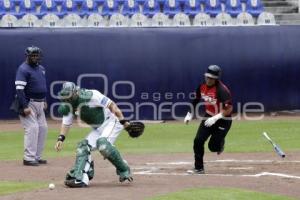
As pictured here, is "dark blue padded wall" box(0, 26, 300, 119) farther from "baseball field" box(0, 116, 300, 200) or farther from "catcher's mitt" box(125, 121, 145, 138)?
"catcher's mitt" box(125, 121, 145, 138)

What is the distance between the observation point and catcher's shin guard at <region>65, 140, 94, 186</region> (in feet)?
33.6

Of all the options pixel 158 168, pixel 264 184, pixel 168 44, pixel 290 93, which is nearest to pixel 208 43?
pixel 168 44

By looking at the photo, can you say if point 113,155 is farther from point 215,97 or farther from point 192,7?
point 192,7

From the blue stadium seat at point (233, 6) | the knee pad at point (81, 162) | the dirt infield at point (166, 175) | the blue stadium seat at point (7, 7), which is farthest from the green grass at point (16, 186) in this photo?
the blue stadium seat at point (233, 6)

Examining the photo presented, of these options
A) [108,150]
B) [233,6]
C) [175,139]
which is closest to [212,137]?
[108,150]

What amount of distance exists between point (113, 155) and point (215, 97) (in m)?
2.22

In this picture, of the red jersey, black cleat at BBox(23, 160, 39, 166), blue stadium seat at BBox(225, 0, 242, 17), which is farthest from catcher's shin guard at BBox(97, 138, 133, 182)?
blue stadium seat at BBox(225, 0, 242, 17)

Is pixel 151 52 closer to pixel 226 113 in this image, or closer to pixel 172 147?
pixel 172 147

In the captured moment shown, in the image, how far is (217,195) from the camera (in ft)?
30.8

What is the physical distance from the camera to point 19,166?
13180 mm

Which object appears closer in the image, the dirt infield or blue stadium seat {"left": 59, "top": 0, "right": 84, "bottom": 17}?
the dirt infield

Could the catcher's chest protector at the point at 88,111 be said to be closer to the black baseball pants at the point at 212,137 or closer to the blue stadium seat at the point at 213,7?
the black baseball pants at the point at 212,137

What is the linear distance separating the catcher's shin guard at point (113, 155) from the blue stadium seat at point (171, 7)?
15492mm

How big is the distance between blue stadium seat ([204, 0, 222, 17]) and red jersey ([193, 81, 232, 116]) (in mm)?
13829
